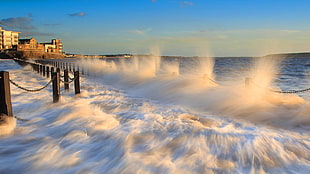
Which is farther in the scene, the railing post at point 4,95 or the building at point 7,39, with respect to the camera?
the building at point 7,39

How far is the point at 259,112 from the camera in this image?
7.00 metres

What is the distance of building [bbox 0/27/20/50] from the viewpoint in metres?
96.7

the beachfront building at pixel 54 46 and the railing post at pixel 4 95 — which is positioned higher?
the beachfront building at pixel 54 46

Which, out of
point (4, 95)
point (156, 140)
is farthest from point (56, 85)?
point (156, 140)

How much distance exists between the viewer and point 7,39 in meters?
101

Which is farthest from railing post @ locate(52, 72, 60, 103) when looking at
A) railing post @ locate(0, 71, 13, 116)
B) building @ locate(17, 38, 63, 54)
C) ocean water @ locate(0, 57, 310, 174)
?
building @ locate(17, 38, 63, 54)

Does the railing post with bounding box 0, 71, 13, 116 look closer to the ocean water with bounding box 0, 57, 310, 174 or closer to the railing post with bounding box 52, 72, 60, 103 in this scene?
the ocean water with bounding box 0, 57, 310, 174

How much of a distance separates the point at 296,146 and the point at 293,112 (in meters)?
2.97

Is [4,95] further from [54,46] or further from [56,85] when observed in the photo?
[54,46]

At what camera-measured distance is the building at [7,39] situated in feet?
317

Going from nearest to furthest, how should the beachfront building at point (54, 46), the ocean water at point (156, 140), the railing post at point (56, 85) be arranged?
1. the ocean water at point (156, 140)
2. the railing post at point (56, 85)
3. the beachfront building at point (54, 46)

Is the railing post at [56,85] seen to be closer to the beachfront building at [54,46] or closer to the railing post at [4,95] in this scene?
the railing post at [4,95]

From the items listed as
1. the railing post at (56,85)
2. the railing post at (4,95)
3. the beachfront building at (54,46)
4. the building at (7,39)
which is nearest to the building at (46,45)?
the beachfront building at (54,46)

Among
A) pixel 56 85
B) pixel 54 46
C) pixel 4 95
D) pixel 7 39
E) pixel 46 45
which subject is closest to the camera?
pixel 4 95
